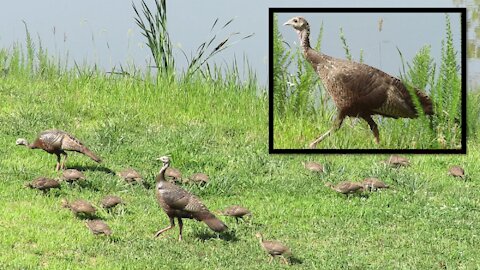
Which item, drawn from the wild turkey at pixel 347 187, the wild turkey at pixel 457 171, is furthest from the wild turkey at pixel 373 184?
the wild turkey at pixel 457 171

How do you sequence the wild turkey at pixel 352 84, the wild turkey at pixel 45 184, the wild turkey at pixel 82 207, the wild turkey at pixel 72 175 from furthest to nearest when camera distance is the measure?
the wild turkey at pixel 72 175 → the wild turkey at pixel 45 184 → the wild turkey at pixel 82 207 → the wild turkey at pixel 352 84

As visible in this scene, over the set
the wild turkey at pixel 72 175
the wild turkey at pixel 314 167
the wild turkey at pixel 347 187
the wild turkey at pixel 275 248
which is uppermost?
the wild turkey at pixel 314 167

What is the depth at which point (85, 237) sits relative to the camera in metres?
8.86

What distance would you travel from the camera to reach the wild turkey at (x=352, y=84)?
26.7 feet

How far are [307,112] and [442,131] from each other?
1530 millimetres

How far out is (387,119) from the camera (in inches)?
349

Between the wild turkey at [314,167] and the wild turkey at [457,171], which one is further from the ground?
the wild turkey at [314,167]

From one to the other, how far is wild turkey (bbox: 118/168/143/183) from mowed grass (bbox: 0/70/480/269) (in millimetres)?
123

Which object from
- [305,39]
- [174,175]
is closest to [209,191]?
[174,175]

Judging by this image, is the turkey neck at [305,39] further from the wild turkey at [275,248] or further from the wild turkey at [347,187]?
the wild turkey at [347,187]

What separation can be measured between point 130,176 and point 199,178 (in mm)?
845

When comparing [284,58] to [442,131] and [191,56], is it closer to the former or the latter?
[442,131]

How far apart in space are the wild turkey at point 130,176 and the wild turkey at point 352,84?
322cm

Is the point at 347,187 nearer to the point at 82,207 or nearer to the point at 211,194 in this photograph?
the point at 211,194
